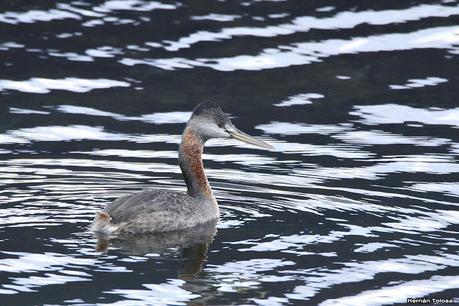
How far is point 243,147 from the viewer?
49.8 feet

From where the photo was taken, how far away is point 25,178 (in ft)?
44.3

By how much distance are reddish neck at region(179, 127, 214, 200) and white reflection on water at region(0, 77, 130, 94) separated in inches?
172

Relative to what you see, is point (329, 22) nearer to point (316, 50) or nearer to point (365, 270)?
point (316, 50)

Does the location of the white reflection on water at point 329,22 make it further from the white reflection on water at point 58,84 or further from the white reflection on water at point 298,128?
the white reflection on water at point 298,128

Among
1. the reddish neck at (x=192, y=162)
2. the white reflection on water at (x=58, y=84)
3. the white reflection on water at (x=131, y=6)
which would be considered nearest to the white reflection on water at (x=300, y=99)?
the white reflection on water at (x=58, y=84)

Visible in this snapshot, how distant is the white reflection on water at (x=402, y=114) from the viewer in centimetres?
1586

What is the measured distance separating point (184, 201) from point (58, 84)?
5.39m

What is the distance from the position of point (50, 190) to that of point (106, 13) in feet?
Result: 24.4

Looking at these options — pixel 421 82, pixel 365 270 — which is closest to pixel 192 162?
pixel 365 270

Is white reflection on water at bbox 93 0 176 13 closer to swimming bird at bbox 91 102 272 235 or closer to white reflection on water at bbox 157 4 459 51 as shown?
white reflection on water at bbox 157 4 459 51

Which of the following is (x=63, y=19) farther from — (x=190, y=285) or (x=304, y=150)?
(x=190, y=285)

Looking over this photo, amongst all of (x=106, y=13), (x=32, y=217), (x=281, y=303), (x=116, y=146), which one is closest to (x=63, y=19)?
(x=106, y=13)

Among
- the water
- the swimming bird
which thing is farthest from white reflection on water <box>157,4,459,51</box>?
the swimming bird

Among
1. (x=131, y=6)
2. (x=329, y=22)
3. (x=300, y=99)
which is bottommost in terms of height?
(x=300, y=99)
